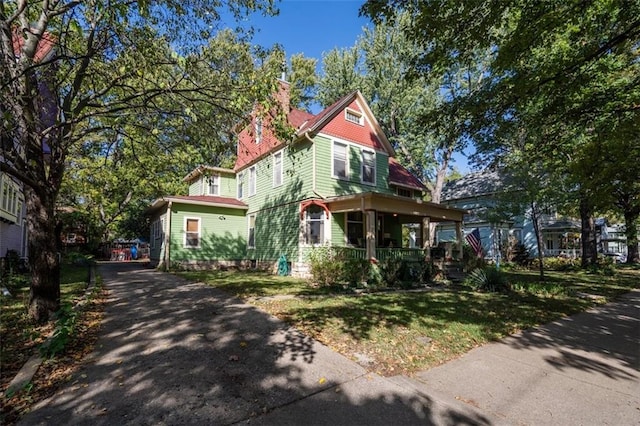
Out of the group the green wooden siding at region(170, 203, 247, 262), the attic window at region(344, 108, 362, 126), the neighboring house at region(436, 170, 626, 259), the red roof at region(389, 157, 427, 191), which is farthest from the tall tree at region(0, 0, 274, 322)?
the neighboring house at region(436, 170, 626, 259)

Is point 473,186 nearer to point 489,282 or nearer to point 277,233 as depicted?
point 489,282

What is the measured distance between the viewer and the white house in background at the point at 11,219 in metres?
12.0

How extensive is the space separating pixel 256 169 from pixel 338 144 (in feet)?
17.4

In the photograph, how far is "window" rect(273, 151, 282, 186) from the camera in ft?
50.4

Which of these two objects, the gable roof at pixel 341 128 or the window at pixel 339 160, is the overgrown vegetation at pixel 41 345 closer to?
the gable roof at pixel 341 128

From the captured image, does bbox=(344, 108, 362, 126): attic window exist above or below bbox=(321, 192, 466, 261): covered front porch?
above

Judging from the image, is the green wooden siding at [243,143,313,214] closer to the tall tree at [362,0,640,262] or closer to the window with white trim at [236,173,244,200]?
the window with white trim at [236,173,244,200]

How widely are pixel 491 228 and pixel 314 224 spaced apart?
18223 millimetres

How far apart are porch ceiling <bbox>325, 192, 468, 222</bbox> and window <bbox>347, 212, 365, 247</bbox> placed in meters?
1.71

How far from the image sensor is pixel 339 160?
14406mm

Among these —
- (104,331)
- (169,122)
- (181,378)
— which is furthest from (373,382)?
(169,122)

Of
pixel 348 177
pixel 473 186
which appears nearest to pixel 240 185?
pixel 348 177

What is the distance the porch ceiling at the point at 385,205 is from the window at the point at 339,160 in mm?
1830

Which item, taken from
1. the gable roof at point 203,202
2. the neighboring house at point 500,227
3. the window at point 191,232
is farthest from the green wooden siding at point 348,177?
the neighboring house at point 500,227
